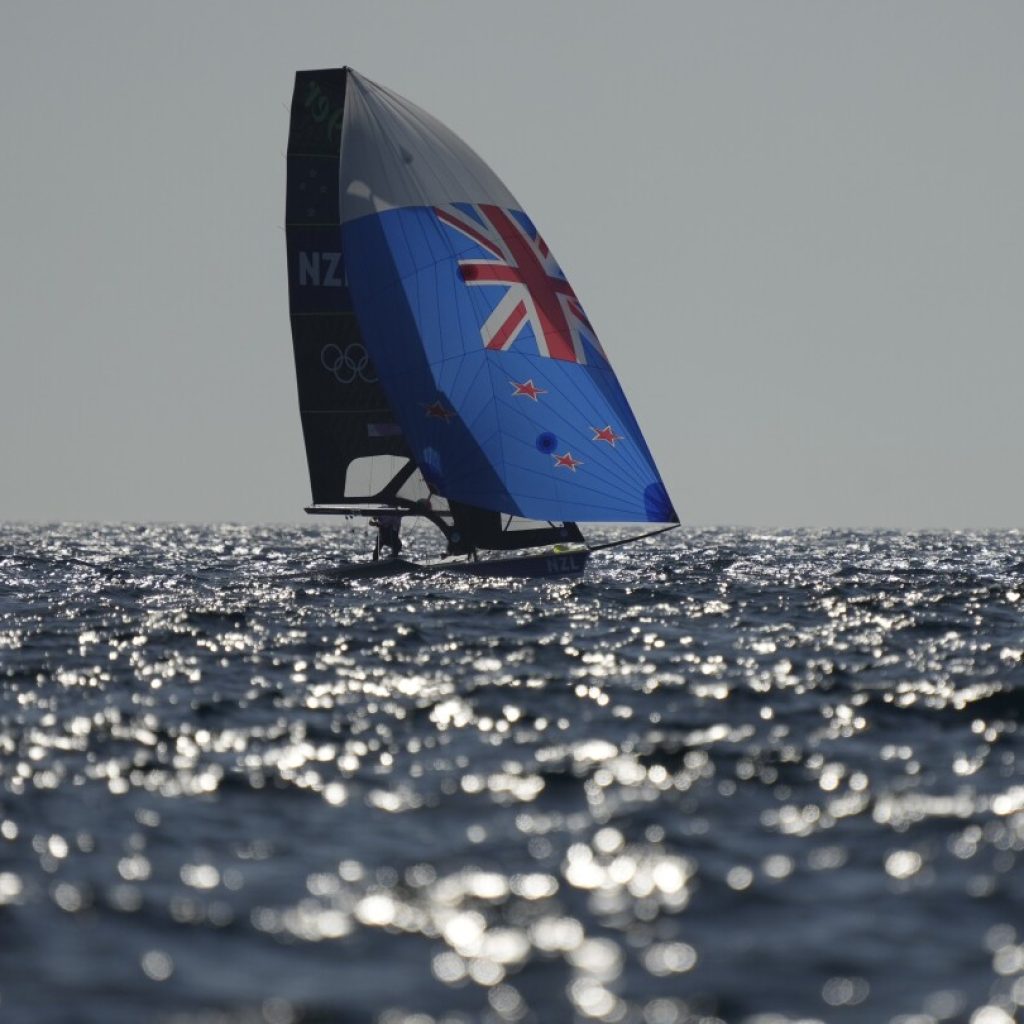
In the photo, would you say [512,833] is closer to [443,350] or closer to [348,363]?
[443,350]

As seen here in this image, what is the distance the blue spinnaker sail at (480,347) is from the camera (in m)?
33.1

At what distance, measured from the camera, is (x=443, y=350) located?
3328cm

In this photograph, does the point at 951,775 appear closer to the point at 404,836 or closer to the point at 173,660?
the point at 404,836

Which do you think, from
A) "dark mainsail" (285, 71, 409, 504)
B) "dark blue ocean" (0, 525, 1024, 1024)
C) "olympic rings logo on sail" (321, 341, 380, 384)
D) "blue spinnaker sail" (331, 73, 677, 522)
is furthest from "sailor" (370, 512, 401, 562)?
"dark blue ocean" (0, 525, 1024, 1024)

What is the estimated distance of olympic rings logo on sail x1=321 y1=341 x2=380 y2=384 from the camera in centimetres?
3634

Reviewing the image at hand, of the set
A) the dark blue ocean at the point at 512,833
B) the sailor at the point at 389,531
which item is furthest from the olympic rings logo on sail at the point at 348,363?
the dark blue ocean at the point at 512,833

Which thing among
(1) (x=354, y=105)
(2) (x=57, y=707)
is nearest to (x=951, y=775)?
(2) (x=57, y=707)

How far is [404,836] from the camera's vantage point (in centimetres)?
1009

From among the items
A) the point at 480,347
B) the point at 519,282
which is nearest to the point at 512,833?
the point at 480,347

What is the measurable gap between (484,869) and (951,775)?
181 inches

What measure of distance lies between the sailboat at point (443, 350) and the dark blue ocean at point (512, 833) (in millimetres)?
12151

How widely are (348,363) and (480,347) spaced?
183 inches

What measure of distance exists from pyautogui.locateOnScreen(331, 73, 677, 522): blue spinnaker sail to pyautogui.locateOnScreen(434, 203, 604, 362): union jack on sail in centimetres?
3

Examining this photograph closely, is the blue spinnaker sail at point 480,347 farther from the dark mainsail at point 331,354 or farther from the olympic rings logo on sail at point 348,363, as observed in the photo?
the olympic rings logo on sail at point 348,363
